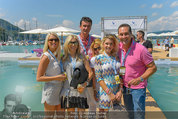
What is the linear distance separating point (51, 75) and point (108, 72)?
3.00ft

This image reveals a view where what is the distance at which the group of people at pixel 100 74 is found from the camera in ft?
7.24

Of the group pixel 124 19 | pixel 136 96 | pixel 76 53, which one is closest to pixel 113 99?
pixel 136 96

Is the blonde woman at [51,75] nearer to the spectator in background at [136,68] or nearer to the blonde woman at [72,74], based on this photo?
the blonde woman at [72,74]

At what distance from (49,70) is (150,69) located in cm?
156

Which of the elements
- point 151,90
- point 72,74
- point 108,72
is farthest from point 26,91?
point 151,90

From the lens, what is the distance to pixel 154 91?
253 inches

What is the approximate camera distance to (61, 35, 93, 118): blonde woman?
2362 millimetres

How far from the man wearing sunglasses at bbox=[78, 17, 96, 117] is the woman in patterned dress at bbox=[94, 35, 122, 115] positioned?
234mm

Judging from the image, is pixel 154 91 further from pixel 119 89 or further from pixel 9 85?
pixel 9 85

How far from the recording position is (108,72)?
2.29 meters

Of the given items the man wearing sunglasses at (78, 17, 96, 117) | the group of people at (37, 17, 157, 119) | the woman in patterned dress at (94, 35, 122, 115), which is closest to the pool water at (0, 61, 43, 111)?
the group of people at (37, 17, 157, 119)

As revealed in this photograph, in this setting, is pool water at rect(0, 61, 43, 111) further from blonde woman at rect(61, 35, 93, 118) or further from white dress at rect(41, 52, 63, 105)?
blonde woman at rect(61, 35, 93, 118)

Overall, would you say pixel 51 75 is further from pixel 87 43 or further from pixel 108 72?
pixel 87 43

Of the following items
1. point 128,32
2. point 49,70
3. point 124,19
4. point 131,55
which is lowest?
point 49,70
